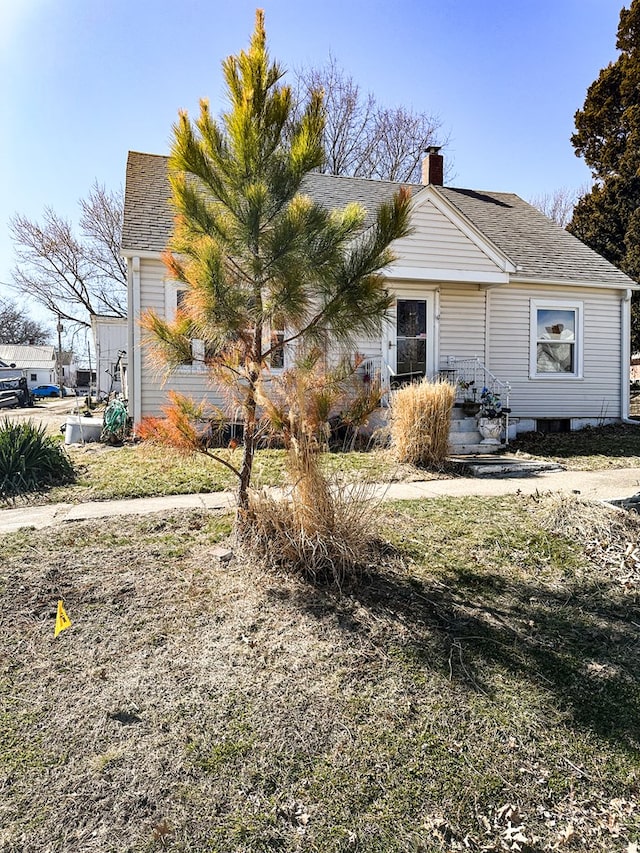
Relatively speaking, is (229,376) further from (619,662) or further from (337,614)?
(619,662)

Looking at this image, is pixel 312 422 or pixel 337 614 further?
pixel 312 422

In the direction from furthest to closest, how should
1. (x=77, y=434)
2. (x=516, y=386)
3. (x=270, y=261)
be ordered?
1. (x=516, y=386)
2. (x=77, y=434)
3. (x=270, y=261)

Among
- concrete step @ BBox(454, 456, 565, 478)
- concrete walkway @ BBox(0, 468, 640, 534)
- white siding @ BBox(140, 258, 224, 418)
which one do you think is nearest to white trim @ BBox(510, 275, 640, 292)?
concrete step @ BBox(454, 456, 565, 478)

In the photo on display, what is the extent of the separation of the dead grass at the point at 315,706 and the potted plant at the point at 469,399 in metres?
5.64

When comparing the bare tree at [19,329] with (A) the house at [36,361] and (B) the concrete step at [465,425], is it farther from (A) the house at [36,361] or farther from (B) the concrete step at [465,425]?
(B) the concrete step at [465,425]

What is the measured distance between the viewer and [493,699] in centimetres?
235

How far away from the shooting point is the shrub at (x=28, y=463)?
5.87 metres

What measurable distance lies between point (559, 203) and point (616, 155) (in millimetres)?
13381

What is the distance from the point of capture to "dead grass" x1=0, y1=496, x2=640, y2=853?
5.71ft

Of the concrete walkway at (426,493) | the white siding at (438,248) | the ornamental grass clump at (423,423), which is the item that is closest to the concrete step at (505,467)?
the concrete walkway at (426,493)

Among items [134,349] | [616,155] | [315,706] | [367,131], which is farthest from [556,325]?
[367,131]

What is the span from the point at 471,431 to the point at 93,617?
735 centimetres

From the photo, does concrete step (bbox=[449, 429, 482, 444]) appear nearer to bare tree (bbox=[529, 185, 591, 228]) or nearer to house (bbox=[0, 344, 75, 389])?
bare tree (bbox=[529, 185, 591, 228])

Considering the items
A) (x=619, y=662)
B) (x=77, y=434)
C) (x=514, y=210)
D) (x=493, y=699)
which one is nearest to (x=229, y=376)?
(x=493, y=699)
